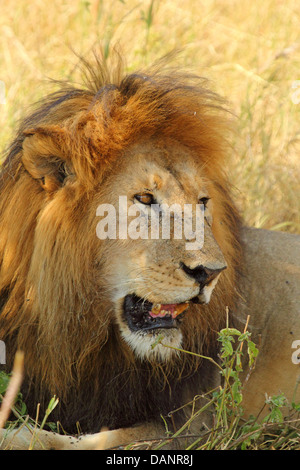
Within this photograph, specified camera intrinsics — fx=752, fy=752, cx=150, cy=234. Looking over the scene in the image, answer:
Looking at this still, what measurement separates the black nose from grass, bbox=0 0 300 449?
7.72 feet

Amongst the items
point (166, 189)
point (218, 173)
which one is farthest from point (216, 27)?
point (166, 189)

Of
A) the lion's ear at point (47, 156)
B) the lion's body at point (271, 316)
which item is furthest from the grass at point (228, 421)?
the lion's ear at point (47, 156)

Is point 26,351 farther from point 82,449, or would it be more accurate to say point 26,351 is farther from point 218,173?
point 218,173

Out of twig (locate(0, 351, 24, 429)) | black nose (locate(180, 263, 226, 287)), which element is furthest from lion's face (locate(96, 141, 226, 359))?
twig (locate(0, 351, 24, 429))

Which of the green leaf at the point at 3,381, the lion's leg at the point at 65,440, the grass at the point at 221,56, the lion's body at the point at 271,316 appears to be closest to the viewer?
the lion's leg at the point at 65,440

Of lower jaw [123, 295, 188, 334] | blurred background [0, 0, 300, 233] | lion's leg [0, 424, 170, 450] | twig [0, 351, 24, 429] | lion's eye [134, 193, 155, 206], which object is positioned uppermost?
blurred background [0, 0, 300, 233]

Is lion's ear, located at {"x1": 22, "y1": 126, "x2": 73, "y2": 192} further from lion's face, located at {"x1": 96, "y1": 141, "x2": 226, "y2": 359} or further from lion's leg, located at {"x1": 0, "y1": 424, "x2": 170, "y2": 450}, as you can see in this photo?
lion's leg, located at {"x1": 0, "y1": 424, "x2": 170, "y2": 450}

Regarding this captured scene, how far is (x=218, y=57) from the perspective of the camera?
6.70m

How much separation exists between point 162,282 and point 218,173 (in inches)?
28.0

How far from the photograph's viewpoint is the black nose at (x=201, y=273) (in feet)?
8.05

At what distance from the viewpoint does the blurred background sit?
539 cm

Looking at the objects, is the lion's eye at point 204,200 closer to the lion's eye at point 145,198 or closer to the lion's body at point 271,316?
the lion's eye at point 145,198

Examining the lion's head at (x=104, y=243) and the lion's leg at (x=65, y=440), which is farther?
the lion's leg at (x=65, y=440)

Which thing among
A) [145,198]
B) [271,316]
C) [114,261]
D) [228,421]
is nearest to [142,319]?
[114,261]
